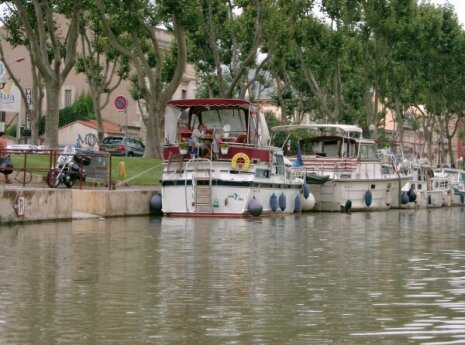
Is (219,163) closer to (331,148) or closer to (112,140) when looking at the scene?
(331,148)

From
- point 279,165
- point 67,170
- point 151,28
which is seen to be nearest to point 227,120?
point 279,165

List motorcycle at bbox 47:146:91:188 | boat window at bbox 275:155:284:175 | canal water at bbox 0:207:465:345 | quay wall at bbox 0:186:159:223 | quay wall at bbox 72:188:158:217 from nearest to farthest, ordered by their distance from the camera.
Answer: canal water at bbox 0:207:465:345 → quay wall at bbox 0:186:159:223 → quay wall at bbox 72:188:158:217 → motorcycle at bbox 47:146:91:188 → boat window at bbox 275:155:284:175

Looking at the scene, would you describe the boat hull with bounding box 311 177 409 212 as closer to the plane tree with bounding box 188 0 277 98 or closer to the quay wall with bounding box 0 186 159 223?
the plane tree with bounding box 188 0 277 98

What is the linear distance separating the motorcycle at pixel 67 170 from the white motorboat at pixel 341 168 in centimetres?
1168

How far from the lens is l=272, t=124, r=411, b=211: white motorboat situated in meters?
47.7

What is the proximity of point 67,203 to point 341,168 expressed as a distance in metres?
18.4

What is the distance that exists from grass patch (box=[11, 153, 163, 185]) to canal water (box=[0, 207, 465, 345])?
35.9ft

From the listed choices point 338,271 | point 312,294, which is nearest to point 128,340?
point 312,294

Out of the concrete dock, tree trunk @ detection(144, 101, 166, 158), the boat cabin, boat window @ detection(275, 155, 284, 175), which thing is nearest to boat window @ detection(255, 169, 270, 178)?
the boat cabin

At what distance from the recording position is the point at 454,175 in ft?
230

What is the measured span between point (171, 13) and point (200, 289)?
31.4 meters

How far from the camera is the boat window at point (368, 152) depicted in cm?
4931

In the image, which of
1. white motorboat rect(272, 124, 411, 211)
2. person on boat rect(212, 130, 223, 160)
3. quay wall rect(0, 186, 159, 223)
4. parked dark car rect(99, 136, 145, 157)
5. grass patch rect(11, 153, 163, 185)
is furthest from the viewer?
parked dark car rect(99, 136, 145, 157)

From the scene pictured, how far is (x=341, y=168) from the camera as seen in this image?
48219 mm
